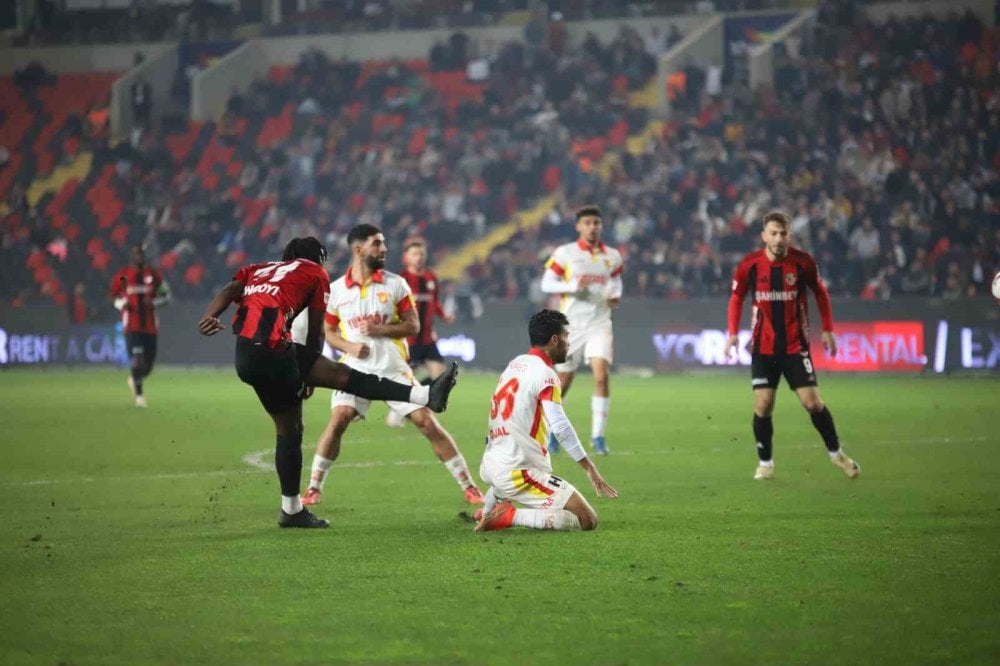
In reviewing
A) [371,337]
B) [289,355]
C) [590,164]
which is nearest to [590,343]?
[371,337]

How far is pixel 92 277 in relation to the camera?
115ft

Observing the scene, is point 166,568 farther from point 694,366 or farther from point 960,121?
point 960,121

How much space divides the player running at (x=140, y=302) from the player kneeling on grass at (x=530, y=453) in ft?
47.3

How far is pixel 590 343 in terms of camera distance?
15875mm

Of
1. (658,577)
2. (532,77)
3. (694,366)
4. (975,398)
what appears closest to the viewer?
(658,577)

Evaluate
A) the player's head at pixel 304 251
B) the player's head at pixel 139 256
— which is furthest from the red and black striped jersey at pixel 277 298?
the player's head at pixel 139 256

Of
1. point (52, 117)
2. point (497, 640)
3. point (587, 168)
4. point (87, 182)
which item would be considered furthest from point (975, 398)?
point (52, 117)

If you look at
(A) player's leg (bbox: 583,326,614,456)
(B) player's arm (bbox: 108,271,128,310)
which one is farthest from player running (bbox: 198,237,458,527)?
(B) player's arm (bbox: 108,271,128,310)

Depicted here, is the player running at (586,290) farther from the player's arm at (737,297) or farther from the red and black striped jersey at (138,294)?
the red and black striped jersey at (138,294)

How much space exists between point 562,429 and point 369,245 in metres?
2.62

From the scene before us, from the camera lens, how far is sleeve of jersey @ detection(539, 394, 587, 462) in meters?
8.95

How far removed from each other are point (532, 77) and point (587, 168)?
3.68 meters

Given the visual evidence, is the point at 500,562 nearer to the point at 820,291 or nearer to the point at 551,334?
the point at 551,334

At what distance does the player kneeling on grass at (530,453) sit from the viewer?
9.31 meters
